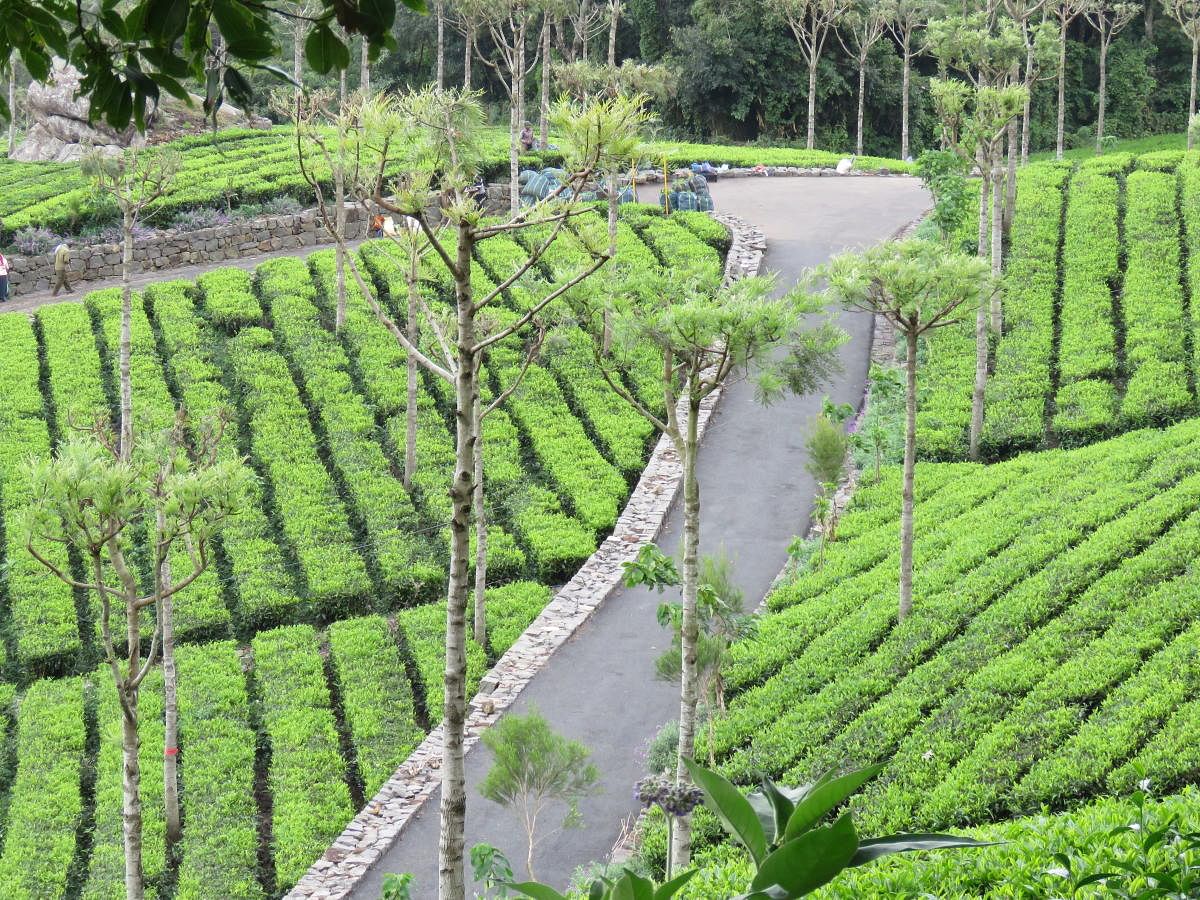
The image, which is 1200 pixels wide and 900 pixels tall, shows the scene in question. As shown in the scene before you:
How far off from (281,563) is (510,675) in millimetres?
4273

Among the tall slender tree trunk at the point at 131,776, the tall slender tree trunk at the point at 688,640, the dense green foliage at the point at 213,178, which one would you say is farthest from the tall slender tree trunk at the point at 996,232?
the tall slender tree trunk at the point at 131,776

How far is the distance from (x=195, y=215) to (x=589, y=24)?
67.5ft

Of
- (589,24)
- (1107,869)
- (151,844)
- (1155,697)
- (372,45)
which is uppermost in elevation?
(589,24)

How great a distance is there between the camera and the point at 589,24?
43.6 m

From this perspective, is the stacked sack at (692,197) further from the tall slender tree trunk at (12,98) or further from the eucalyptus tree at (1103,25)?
the eucalyptus tree at (1103,25)

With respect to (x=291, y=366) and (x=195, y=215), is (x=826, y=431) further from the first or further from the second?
(x=195, y=215)

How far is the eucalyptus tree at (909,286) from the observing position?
13023 mm

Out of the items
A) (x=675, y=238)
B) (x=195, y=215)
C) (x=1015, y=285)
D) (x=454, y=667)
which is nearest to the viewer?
(x=454, y=667)

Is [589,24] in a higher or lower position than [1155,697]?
higher

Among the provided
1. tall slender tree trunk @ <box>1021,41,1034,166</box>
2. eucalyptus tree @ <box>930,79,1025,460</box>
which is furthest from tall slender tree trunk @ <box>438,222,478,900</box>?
tall slender tree trunk @ <box>1021,41,1034,166</box>

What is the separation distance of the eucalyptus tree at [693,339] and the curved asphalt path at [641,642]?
206 centimetres

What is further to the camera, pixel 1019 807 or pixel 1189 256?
pixel 1189 256

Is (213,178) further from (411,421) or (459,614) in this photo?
(459,614)

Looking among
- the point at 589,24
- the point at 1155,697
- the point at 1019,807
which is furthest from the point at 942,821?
the point at 589,24
